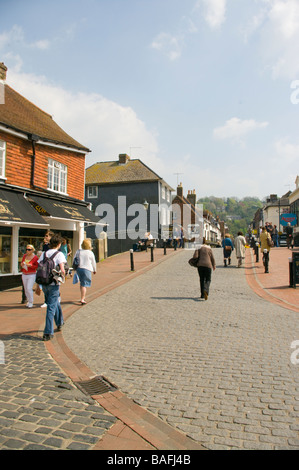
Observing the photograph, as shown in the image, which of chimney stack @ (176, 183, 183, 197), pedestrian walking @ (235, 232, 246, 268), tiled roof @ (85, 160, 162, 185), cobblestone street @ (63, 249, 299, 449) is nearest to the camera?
cobblestone street @ (63, 249, 299, 449)

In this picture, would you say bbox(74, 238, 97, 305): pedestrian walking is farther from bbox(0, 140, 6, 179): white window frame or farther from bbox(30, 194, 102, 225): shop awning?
bbox(0, 140, 6, 179): white window frame

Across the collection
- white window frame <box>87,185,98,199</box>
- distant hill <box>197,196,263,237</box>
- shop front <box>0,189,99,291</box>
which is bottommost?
shop front <box>0,189,99,291</box>

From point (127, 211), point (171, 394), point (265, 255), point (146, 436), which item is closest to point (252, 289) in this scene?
point (265, 255)

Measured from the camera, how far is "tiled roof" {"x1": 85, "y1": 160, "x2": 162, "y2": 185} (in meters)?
33.2

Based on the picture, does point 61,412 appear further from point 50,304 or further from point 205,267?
point 205,267

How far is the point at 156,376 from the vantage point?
444cm

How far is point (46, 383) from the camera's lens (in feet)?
13.9

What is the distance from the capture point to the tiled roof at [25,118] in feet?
44.4

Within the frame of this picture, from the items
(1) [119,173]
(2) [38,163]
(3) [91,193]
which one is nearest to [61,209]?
(2) [38,163]

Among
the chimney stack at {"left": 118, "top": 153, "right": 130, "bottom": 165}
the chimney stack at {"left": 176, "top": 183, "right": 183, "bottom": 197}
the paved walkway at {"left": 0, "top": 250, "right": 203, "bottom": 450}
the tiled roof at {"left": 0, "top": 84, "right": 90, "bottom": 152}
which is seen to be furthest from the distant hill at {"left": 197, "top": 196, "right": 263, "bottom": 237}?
the paved walkway at {"left": 0, "top": 250, "right": 203, "bottom": 450}

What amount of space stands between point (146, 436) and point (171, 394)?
2.92ft

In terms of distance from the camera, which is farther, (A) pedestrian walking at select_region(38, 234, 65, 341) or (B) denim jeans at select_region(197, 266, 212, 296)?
(B) denim jeans at select_region(197, 266, 212, 296)

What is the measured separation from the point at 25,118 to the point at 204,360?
1419 cm
